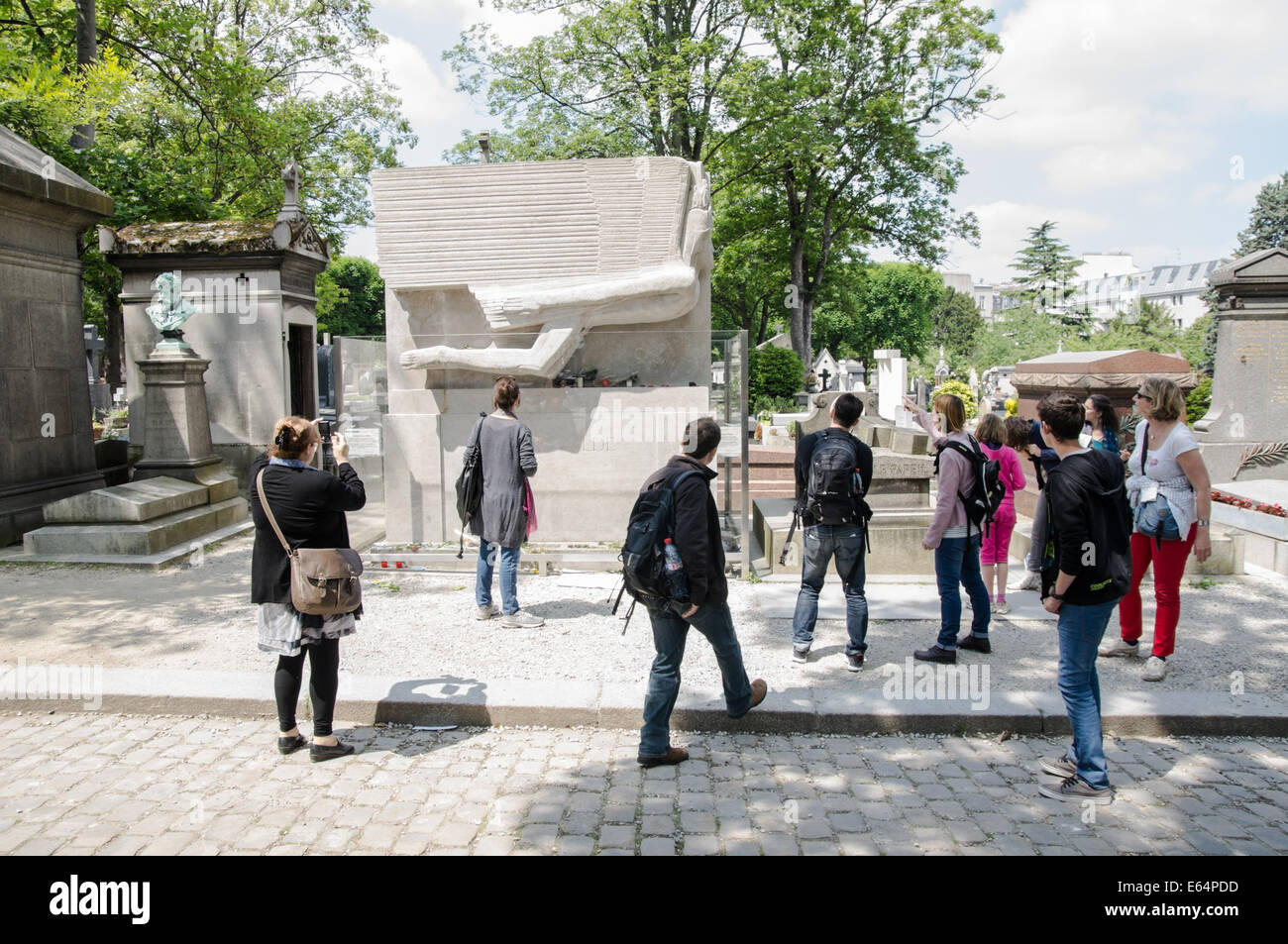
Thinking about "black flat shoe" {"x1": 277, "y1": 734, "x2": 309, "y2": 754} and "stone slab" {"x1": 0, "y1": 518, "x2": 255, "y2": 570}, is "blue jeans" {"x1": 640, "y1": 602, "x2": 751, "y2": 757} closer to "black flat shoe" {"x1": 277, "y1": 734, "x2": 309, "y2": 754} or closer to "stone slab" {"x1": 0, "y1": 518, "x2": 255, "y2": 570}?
"black flat shoe" {"x1": 277, "y1": 734, "x2": 309, "y2": 754}

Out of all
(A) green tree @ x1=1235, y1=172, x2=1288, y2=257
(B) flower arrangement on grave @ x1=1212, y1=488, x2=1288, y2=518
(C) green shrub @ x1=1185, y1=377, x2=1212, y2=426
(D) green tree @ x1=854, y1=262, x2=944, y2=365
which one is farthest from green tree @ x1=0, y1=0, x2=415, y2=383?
(D) green tree @ x1=854, y1=262, x2=944, y2=365

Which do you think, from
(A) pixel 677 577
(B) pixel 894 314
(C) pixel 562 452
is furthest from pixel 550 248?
(B) pixel 894 314

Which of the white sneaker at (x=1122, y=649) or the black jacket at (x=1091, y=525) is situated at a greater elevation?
the black jacket at (x=1091, y=525)

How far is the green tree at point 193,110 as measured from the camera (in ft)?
41.4

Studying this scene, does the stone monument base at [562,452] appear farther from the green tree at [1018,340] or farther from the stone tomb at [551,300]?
the green tree at [1018,340]

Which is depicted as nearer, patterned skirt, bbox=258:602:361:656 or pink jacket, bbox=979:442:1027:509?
patterned skirt, bbox=258:602:361:656

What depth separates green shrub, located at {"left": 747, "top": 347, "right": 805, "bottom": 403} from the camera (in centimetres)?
2572

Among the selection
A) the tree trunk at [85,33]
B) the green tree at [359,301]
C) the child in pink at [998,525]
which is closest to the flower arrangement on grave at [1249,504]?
the child in pink at [998,525]

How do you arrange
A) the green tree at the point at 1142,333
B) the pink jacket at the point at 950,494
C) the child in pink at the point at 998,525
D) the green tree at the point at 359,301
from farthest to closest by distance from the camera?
the green tree at the point at 359,301 → the green tree at the point at 1142,333 → the child in pink at the point at 998,525 → the pink jacket at the point at 950,494

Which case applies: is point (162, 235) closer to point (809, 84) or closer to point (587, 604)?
point (587, 604)

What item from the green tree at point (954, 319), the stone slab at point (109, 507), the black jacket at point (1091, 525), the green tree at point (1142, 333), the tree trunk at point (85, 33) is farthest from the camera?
the green tree at point (954, 319)

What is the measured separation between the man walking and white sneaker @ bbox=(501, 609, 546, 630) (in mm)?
2317

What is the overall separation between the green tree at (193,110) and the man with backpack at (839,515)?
1005 cm

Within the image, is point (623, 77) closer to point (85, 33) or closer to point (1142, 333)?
point (85, 33)
